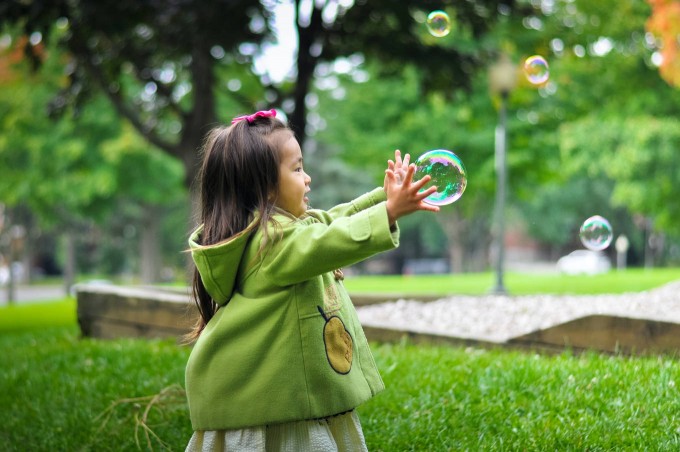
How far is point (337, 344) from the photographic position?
2543mm

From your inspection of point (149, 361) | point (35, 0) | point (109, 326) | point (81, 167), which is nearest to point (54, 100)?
point (35, 0)

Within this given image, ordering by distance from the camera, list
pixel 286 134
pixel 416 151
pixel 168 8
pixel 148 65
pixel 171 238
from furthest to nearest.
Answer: pixel 171 238 < pixel 416 151 < pixel 148 65 < pixel 168 8 < pixel 286 134

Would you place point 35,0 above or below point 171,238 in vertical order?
above

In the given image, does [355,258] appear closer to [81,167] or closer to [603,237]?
[603,237]

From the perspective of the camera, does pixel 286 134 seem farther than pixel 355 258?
Yes

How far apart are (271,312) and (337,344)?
242 millimetres

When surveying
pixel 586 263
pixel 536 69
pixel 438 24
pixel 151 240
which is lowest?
pixel 586 263

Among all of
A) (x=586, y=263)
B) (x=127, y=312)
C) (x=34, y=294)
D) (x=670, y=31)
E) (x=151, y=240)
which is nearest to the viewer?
(x=127, y=312)

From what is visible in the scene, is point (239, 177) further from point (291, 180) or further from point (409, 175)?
point (409, 175)

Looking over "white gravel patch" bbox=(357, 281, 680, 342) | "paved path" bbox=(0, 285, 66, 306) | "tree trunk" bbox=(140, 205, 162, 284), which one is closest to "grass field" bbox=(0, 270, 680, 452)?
"white gravel patch" bbox=(357, 281, 680, 342)

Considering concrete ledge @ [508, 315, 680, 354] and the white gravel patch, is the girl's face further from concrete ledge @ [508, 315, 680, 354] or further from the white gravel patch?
the white gravel patch

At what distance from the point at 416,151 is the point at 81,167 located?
31.0 ft

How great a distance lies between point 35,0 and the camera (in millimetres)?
8133

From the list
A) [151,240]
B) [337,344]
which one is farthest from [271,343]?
[151,240]
